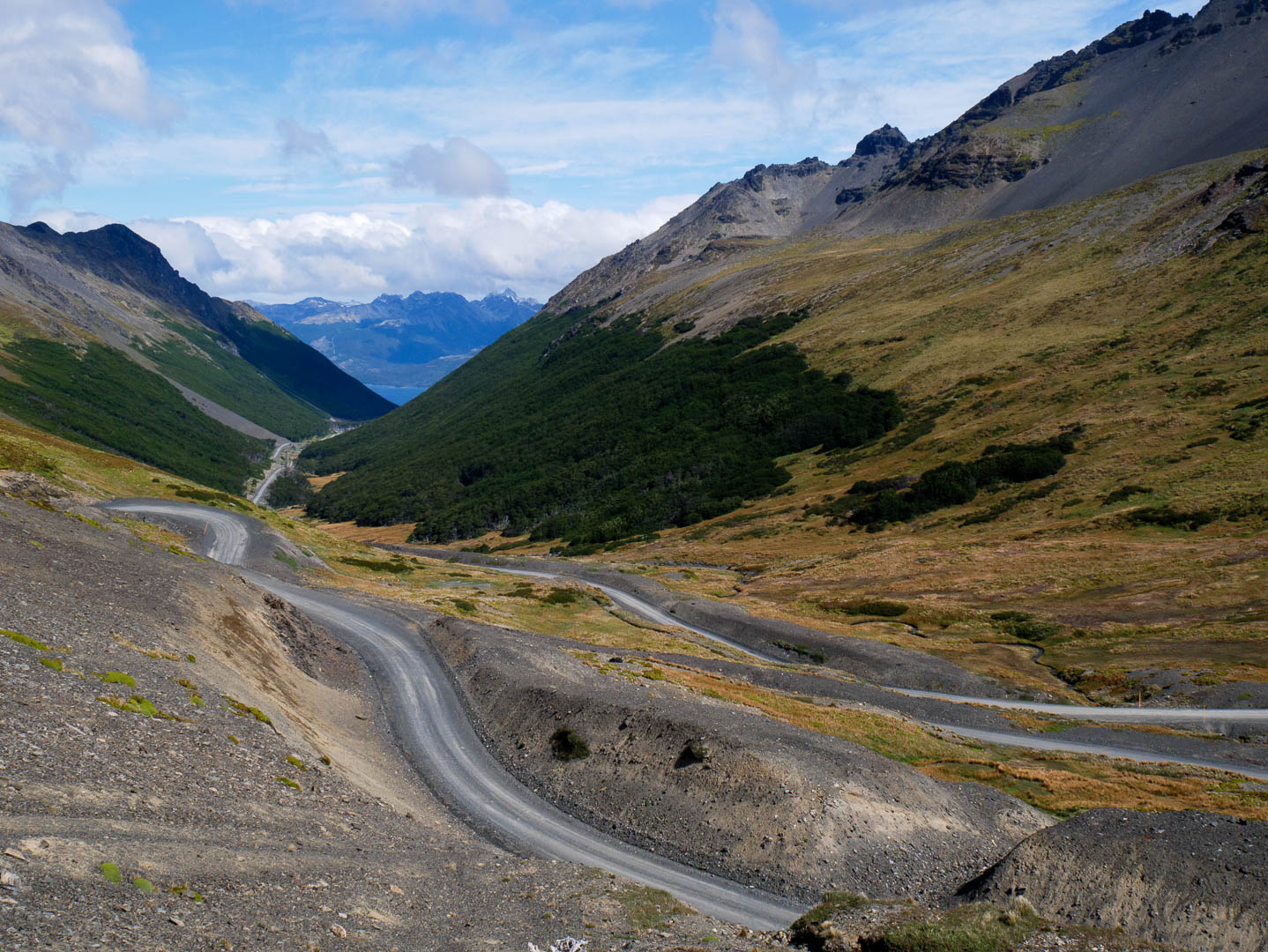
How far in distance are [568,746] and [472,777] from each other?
4.72m

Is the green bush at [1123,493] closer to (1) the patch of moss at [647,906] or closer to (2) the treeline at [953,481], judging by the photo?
(2) the treeline at [953,481]

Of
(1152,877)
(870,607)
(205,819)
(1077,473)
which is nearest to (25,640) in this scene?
(205,819)

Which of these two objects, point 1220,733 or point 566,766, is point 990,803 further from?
point 1220,733

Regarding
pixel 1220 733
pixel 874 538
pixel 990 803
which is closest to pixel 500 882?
pixel 990 803

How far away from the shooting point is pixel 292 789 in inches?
907

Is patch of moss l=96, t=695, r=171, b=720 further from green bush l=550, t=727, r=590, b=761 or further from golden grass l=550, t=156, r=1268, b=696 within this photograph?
golden grass l=550, t=156, r=1268, b=696

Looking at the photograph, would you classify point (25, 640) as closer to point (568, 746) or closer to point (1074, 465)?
point (568, 746)

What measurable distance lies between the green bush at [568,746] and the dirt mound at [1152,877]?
16945mm

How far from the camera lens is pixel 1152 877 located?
2106 centimetres

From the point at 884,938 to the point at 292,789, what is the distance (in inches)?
712

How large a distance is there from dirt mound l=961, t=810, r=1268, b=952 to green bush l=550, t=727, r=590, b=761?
1694 centimetres

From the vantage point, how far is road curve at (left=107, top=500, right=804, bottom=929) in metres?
25.6

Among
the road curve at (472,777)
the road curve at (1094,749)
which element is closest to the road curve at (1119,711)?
the road curve at (1094,749)

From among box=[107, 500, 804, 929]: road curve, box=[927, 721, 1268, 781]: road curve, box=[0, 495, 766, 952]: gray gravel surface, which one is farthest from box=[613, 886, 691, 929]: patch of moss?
box=[927, 721, 1268, 781]: road curve
